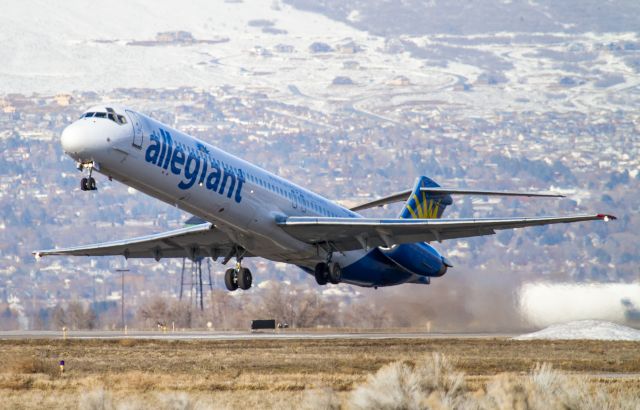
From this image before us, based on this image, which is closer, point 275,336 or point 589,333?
point 589,333

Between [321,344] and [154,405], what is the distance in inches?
1010

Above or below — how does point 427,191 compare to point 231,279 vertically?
above

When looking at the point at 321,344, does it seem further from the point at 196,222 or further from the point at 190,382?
the point at 190,382

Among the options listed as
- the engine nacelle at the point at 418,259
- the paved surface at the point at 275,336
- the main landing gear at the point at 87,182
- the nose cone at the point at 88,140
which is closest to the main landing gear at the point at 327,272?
the engine nacelle at the point at 418,259

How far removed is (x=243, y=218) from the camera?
45.5 meters

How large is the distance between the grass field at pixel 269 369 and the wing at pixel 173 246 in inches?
152

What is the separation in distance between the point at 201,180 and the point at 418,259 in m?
15.5

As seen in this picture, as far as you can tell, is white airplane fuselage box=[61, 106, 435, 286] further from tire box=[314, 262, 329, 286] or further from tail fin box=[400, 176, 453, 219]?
tail fin box=[400, 176, 453, 219]

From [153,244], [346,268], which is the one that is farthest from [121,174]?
[346,268]

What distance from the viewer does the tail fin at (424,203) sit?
58.1m

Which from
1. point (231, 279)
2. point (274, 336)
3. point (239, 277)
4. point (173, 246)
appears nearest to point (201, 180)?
point (239, 277)

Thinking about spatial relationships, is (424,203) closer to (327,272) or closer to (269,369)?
(327,272)

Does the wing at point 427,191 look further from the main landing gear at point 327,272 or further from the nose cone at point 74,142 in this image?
the nose cone at point 74,142

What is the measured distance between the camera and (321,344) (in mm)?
55656
